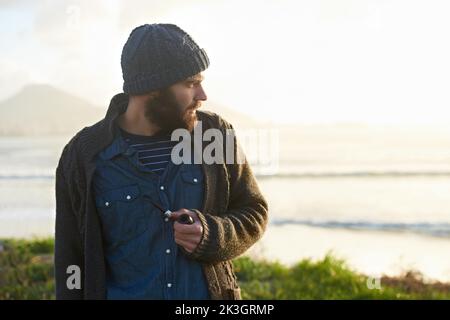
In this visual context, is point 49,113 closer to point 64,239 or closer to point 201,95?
point 64,239

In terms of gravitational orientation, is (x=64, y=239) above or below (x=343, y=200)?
below

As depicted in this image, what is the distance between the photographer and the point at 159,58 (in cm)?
286

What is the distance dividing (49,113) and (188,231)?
143 feet

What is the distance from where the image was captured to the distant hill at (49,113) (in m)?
40.7

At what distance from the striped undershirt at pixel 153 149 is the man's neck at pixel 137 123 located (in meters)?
0.03

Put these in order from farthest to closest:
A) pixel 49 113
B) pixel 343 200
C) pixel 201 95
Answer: pixel 49 113
pixel 343 200
pixel 201 95

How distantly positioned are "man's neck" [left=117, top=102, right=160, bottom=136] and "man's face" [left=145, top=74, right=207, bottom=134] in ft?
0.17

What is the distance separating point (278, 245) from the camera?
9.59m

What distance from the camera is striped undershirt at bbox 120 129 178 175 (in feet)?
9.39

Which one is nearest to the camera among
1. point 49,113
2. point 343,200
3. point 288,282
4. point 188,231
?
point 188,231

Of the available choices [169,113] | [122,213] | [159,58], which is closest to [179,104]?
[169,113]

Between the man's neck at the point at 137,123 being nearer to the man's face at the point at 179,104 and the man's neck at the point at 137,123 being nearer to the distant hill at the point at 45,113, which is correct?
the man's face at the point at 179,104
